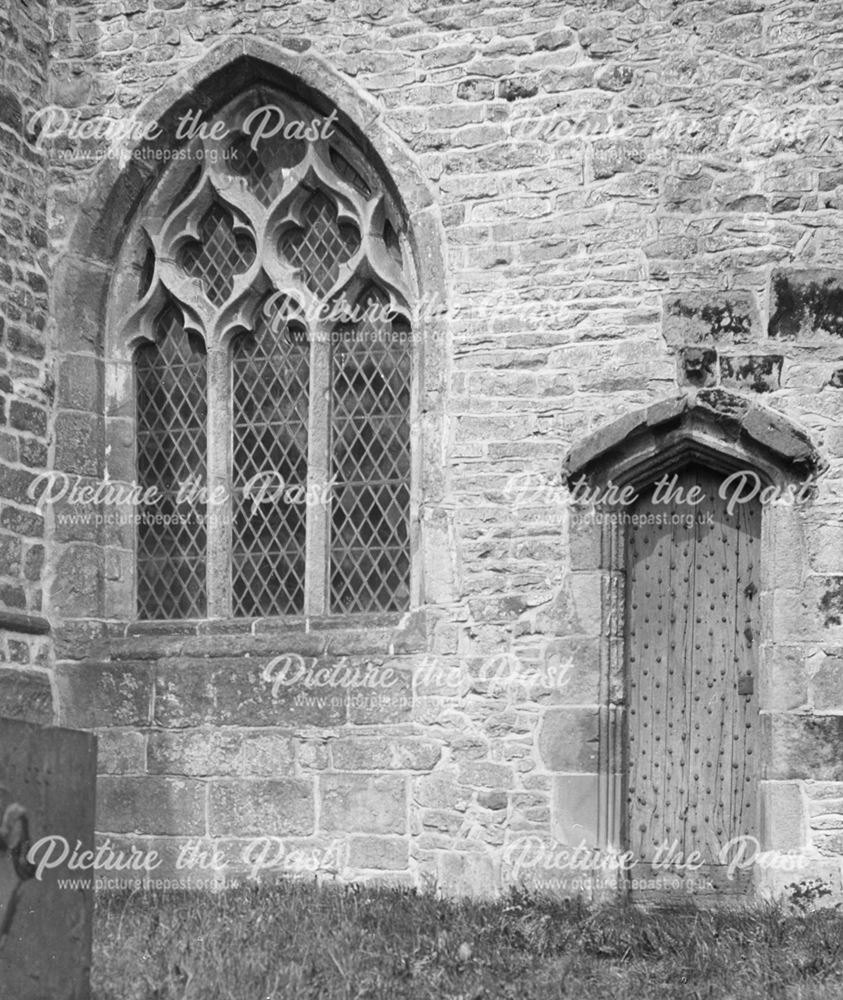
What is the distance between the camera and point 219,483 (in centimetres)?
945

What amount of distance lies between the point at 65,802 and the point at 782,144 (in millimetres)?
5467

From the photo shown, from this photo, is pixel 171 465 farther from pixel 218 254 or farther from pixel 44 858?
pixel 44 858

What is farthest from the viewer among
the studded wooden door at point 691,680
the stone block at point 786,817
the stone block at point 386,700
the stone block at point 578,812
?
the stone block at point 386,700

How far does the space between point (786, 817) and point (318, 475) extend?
10.3 feet

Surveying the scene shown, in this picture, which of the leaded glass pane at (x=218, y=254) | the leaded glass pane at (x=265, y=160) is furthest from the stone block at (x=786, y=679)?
the leaded glass pane at (x=265, y=160)

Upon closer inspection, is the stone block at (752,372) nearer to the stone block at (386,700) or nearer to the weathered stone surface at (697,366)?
the weathered stone surface at (697,366)

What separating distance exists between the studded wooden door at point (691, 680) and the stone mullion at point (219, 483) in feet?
7.54

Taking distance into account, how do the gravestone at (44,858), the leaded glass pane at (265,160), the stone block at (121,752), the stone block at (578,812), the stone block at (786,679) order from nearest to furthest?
the gravestone at (44,858), the stone block at (786,679), the stone block at (578,812), the stone block at (121,752), the leaded glass pane at (265,160)

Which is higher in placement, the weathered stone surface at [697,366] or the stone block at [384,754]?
the weathered stone surface at [697,366]

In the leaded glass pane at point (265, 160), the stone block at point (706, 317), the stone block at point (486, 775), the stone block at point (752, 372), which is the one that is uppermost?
the leaded glass pane at point (265, 160)

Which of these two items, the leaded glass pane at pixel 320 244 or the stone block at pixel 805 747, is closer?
the stone block at pixel 805 747

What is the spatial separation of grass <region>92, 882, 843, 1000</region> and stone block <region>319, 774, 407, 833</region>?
0.51 meters

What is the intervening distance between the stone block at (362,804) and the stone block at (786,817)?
186 cm

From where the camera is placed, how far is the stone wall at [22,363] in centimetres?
909
